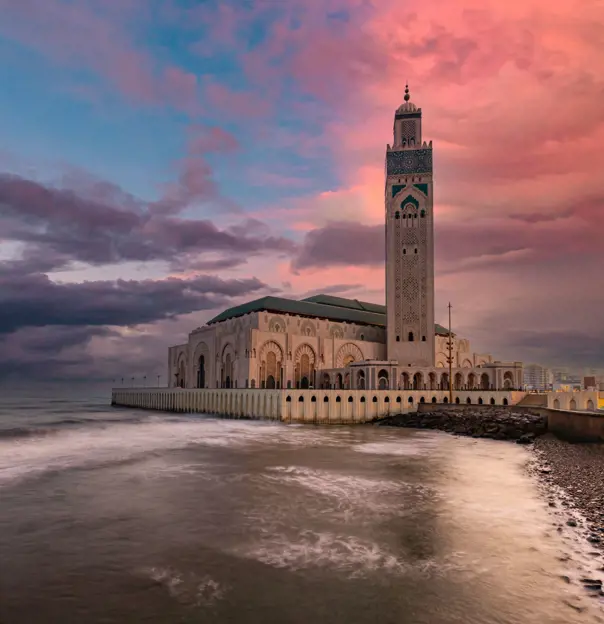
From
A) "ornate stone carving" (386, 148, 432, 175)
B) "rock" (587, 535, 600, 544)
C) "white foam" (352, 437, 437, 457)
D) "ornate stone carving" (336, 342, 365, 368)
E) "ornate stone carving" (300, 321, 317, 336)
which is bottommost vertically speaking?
"white foam" (352, 437, 437, 457)

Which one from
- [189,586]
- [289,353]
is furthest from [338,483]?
[289,353]

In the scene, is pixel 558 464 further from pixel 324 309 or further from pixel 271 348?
pixel 324 309

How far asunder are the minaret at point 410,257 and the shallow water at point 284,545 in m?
47.6

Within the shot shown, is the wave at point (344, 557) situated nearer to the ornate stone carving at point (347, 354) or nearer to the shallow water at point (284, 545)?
the shallow water at point (284, 545)

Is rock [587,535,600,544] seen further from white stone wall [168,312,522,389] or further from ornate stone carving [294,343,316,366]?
ornate stone carving [294,343,316,366]

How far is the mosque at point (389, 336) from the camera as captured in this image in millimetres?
67750

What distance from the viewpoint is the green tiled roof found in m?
76.4

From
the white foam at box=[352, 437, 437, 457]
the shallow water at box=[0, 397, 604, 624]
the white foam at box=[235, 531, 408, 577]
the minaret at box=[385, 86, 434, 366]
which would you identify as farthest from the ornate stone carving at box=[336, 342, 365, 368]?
the white foam at box=[235, 531, 408, 577]

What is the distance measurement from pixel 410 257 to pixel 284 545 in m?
64.5

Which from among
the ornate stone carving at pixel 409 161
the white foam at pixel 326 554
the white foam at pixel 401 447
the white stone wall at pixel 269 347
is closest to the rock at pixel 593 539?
the white foam at pixel 326 554

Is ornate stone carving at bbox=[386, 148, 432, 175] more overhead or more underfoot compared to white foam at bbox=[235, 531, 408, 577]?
more overhead

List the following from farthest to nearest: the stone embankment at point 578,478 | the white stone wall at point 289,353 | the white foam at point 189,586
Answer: the white stone wall at point 289,353 → the stone embankment at point 578,478 → the white foam at point 189,586

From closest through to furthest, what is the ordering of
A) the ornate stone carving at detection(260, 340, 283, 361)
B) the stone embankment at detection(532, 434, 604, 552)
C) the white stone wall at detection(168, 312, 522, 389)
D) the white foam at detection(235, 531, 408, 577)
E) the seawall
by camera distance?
the white foam at detection(235, 531, 408, 577) → the stone embankment at detection(532, 434, 604, 552) → the seawall → the white stone wall at detection(168, 312, 522, 389) → the ornate stone carving at detection(260, 340, 283, 361)

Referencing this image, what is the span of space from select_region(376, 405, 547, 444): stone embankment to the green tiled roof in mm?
30597
